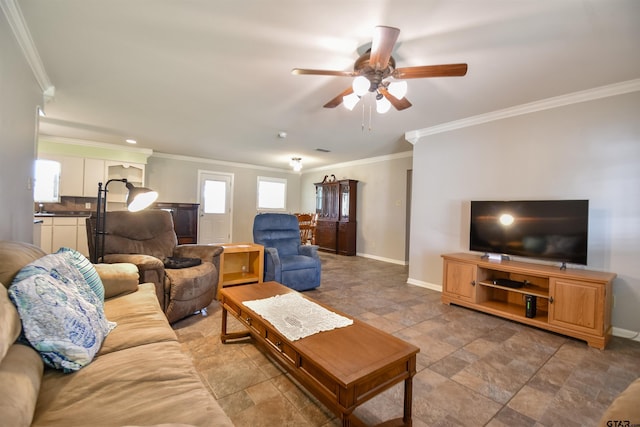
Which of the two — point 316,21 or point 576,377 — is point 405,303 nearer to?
point 576,377

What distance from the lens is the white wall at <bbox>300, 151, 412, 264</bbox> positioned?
569 centimetres

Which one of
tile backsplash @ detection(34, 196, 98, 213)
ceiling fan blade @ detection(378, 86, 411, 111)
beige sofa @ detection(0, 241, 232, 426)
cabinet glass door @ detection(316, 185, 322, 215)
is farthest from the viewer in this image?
cabinet glass door @ detection(316, 185, 322, 215)

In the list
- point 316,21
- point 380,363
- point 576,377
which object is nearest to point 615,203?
point 576,377

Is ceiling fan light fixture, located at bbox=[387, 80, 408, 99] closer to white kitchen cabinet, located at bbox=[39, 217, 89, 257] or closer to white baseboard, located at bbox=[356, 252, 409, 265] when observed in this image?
white baseboard, located at bbox=[356, 252, 409, 265]

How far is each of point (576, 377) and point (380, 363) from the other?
172 cm

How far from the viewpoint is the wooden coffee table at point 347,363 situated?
3.67 feet

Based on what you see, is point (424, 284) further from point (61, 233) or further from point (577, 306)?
point (61, 233)

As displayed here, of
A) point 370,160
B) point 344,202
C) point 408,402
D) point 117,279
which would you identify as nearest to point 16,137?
point 117,279

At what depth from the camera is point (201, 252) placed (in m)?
3.06

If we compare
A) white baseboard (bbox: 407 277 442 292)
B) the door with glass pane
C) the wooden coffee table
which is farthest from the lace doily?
the door with glass pane

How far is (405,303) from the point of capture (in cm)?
328

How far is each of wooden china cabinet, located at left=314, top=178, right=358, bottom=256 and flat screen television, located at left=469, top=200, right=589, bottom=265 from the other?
3361 mm

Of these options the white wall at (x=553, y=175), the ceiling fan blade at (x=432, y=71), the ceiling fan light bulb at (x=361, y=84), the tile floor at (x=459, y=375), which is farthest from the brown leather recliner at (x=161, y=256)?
the white wall at (x=553, y=175)

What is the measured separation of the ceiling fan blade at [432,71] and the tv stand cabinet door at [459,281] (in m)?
2.14
